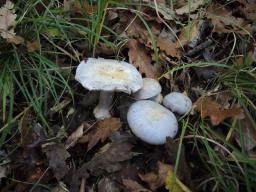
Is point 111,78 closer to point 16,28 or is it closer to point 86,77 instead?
point 86,77

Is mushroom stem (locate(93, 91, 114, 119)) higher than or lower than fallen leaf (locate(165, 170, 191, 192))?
higher

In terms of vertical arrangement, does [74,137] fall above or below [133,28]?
below

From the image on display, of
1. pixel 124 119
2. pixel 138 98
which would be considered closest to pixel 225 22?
pixel 138 98

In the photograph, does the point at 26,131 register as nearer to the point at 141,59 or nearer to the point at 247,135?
the point at 141,59

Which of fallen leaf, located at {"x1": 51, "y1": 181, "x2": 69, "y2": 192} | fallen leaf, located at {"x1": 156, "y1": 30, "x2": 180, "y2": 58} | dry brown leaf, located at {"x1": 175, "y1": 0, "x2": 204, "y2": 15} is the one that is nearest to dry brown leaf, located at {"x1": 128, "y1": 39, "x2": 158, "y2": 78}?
fallen leaf, located at {"x1": 156, "y1": 30, "x2": 180, "y2": 58}

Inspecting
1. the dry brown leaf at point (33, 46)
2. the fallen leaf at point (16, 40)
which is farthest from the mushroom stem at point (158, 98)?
the fallen leaf at point (16, 40)

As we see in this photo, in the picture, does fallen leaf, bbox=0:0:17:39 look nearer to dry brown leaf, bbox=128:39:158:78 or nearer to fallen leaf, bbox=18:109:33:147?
fallen leaf, bbox=18:109:33:147
